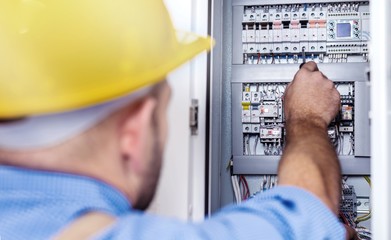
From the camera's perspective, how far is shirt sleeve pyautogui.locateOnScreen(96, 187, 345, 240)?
637 mm

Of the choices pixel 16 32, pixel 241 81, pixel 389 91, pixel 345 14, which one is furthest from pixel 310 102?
pixel 16 32

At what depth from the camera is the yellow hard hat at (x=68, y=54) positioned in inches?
23.6

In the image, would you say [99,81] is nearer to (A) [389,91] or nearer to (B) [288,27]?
(A) [389,91]

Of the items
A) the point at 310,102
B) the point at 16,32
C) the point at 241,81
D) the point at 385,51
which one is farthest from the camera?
the point at 241,81

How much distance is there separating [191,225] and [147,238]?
3.5 inches

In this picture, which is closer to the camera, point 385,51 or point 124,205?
point 124,205

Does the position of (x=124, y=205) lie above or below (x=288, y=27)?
below

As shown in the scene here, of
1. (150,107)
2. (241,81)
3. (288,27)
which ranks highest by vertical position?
(288,27)

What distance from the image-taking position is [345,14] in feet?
5.17

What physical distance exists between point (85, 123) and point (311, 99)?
→ 2.34 ft

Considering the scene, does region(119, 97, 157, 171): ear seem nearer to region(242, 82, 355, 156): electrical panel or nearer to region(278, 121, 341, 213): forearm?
region(278, 121, 341, 213): forearm

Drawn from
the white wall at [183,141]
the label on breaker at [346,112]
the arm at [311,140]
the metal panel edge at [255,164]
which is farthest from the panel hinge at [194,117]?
the label on breaker at [346,112]

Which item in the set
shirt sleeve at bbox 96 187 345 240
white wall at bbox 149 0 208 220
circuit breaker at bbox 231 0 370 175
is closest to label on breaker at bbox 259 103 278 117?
circuit breaker at bbox 231 0 370 175

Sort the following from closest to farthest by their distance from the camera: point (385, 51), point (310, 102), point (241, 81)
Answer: point (385, 51)
point (310, 102)
point (241, 81)
